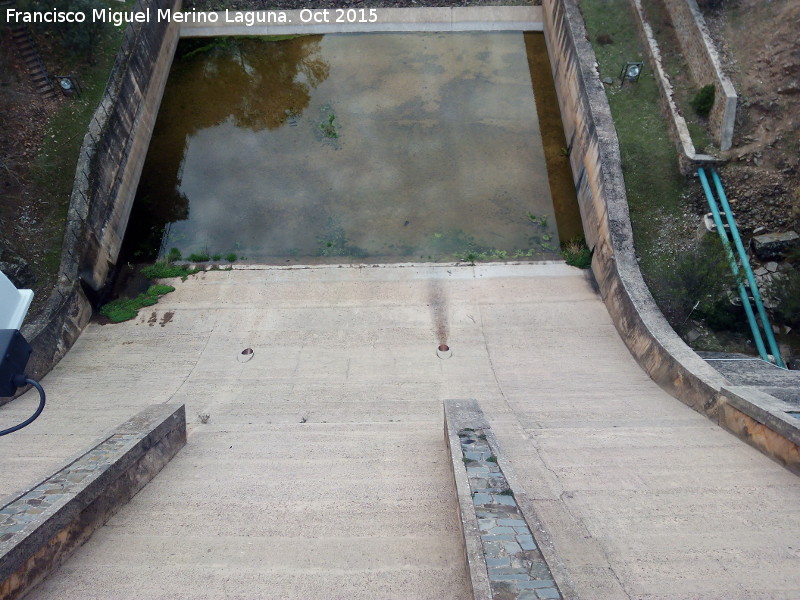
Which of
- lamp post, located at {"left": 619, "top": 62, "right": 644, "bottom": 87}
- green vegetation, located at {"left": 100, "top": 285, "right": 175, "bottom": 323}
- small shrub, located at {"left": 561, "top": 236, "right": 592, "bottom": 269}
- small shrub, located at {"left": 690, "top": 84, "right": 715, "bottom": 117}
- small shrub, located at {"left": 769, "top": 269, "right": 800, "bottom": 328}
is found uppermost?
lamp post, located at {"left": 619, "top": 62, "right": 644, "bottom": 87}

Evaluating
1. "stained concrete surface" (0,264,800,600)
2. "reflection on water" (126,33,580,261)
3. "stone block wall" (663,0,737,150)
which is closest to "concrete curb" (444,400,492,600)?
"stained concrete surface" (0,264,800,600)

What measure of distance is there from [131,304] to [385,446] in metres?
7.91

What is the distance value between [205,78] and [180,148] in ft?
11.5

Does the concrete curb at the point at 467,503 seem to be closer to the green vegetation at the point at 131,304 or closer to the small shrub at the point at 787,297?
the small shrub at the point at 787,297

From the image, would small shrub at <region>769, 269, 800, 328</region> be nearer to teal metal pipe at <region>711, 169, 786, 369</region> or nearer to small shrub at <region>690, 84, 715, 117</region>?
teal metal pipe at <region>711, 169, 786, 369</region>

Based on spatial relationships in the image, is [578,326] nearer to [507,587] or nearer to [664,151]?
[664,151]

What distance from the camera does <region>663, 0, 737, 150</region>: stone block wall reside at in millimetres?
12727

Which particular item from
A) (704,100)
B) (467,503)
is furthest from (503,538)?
(704,100)

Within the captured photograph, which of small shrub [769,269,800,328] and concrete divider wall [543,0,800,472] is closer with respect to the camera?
concrete divider wall [543,0,800,472]

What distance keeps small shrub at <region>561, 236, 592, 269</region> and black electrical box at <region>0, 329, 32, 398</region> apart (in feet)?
39.0

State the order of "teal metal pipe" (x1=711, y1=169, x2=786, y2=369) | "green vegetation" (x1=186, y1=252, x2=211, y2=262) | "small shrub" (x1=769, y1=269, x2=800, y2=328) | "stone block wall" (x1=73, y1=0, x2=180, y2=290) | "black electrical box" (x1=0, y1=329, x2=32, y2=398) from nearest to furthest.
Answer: "black electrical box" (x1=0, y1=329, x2=32, y2=398) < "small shrub" (x1=769, y1=269, x2=800, y2=328) < "teal metal pipe" (x1=711, y1=169, x2=786, y2=369) < "stone block wall" (x1=73, y1=0, x2=180, y2=290) < "green vegetation" (x1=186, y1=252, x2=211, y2=262)

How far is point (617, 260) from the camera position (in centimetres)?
1179

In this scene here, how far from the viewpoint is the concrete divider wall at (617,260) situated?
24.9 feet

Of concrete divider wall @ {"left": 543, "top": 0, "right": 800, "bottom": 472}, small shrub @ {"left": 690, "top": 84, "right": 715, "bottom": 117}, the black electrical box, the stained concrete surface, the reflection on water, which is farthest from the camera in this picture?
the reflection on water
